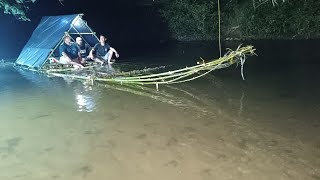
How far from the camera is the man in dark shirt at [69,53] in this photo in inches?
534

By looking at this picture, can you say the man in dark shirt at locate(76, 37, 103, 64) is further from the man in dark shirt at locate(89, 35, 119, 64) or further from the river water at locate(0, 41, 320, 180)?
the river water at locate(0, 41, 320, 180)

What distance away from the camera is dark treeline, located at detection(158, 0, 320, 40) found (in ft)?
69.0

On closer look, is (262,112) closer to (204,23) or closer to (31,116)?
(31,116)

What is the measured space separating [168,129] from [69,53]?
7.87m

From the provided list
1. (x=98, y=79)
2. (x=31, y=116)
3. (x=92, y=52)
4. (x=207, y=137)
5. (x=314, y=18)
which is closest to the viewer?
(x=207, y=137)

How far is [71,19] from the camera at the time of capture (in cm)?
1459

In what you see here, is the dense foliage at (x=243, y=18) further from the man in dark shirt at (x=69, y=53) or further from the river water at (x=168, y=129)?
the river water at (x=168, y=129)

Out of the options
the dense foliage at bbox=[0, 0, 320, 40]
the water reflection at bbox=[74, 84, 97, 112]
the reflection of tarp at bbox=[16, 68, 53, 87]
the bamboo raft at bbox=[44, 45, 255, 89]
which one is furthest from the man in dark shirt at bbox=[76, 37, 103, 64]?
the dense foliage at bbox=[0, 0, 320, 40]

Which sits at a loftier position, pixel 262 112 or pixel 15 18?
pixel 15 18

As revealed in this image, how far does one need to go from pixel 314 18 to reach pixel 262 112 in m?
15.1

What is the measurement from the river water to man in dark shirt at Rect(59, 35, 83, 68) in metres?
2.23

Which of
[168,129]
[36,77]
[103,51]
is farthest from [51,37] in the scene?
[168,129]

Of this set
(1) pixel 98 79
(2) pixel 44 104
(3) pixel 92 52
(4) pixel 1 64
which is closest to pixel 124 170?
(2) pixel 44 104

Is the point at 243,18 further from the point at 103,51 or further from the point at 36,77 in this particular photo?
the point at 36,77
